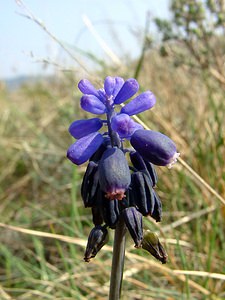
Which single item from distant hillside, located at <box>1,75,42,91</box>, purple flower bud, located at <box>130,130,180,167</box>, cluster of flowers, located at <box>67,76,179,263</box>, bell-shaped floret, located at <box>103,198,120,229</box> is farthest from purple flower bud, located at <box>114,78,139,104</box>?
distant hillside, located at <box>1,75,42,91</box>

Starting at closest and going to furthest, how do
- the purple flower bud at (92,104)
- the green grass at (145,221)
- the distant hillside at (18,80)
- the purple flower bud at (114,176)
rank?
the purple flower bud at (114,176)
the purple flower bud at (92,104)
the green grass at (145,221)
the distant hillside at (18,80)

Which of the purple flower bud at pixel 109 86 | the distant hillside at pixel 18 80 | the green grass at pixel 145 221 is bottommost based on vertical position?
the green grass at pixel 145 221

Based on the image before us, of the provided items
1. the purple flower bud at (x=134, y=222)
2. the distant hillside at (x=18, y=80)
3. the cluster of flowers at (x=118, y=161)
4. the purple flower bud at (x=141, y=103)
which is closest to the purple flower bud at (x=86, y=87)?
the cluster of flowers at (x=118, y=161)

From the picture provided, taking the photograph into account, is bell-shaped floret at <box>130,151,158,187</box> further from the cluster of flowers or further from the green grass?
the green grass

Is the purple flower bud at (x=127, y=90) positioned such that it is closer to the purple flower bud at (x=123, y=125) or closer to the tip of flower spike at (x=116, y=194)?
the purple flower bud at (x=123, y=125)

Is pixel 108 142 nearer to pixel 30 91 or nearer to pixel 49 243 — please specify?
pixel 49 243

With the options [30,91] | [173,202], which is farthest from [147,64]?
[30,91]
